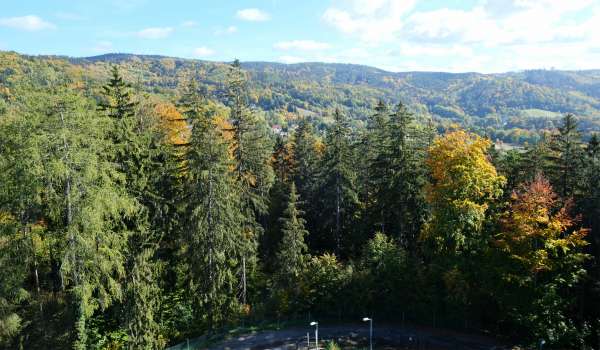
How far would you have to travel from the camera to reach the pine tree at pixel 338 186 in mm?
37312

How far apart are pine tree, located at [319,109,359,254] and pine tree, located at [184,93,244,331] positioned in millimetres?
11502

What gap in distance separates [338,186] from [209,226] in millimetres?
14444

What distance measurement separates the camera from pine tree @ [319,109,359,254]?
3731 cm

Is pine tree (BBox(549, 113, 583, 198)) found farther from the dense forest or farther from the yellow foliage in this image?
the yellow foliage

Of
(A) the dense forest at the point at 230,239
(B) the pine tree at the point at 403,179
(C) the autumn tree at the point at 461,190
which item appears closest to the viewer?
(A) the dense forest at the point at 230,239

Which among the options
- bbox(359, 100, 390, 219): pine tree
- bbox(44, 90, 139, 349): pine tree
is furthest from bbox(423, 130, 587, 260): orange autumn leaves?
bbox(44, 90, 139, 349): pine tree

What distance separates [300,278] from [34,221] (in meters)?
19.3

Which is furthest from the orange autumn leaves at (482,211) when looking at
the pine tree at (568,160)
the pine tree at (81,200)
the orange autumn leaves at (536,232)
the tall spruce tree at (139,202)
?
the pine tree at (81,200)

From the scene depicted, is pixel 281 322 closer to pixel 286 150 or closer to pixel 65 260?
pixel 65 260

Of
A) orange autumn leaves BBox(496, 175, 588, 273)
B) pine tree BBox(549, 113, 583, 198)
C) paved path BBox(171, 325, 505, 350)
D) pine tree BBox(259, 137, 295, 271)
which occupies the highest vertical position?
pine tree BBox(549, 113, 583, 198)

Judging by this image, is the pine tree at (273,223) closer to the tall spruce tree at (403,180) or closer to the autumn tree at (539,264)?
the tall spruce tree at (403,180)

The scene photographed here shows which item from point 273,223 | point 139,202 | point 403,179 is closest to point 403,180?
point 403,179

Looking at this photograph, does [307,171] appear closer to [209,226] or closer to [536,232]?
[209,226]

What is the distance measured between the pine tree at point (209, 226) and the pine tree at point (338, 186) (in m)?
11.5
